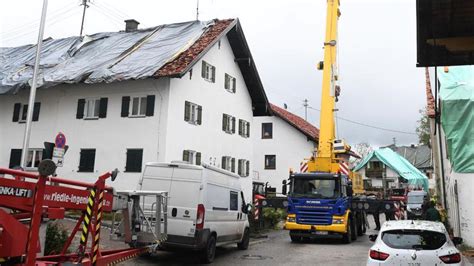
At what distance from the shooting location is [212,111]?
26469 mm

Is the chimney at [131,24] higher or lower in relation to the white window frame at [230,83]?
higher

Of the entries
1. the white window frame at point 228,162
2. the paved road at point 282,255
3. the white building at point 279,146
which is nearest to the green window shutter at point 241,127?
the white window frame at point 228,162

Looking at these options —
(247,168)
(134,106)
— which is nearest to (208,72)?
(134,106)

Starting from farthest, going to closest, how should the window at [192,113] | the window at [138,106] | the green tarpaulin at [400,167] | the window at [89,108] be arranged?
the green tarpaulin at [400,167] → the window at [89,108] → the window at [192,113] → the window at [138,106]

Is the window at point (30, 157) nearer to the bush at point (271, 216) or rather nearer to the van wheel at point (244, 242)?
the bush at point (271, 216)

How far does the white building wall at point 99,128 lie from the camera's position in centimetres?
2255

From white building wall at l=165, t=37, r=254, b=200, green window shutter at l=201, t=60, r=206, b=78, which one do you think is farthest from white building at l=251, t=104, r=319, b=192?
green window shutter at l=201, t=60, r=206, b=78

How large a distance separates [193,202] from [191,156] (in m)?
13.5

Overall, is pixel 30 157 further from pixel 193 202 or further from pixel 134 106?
pixel 193 202

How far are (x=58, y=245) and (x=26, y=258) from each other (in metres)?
4.22

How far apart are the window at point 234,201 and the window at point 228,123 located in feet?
46.6

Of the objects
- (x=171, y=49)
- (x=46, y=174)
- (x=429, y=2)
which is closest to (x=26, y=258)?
(x=46, y=174)

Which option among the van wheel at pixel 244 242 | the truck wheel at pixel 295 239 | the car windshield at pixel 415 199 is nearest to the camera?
the van wheel at pixel 244 242

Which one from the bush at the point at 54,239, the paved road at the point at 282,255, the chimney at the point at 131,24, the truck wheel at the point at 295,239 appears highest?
the chimney at the point at 131,24
